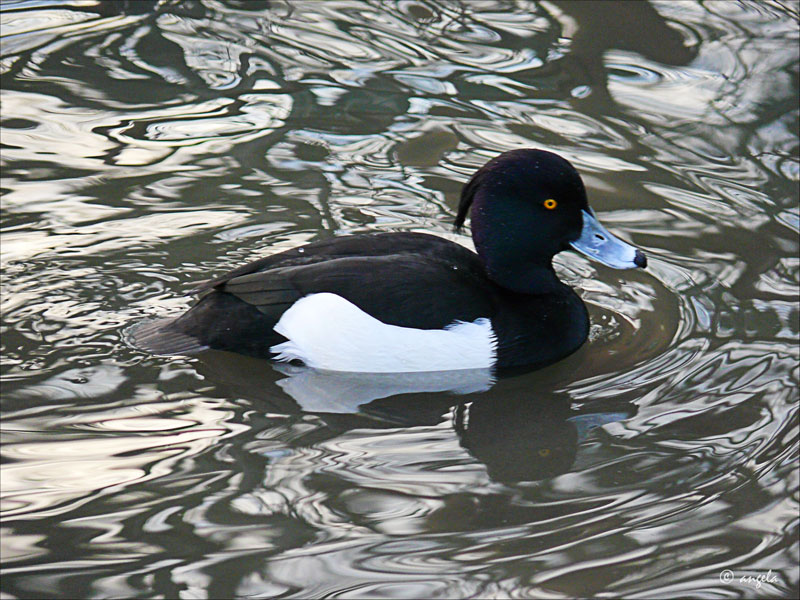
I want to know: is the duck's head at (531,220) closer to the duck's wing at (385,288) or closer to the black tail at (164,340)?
the duck's wing at (385,288)

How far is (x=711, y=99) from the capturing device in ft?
24.7

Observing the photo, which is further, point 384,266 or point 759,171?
point 759,171

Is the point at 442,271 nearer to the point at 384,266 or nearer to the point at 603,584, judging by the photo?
the point at 384,266

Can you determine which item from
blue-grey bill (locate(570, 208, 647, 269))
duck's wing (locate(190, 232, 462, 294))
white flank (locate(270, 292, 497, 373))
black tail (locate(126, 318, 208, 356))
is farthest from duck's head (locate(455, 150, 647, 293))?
black tail (locate(126, 318, 208, 356))

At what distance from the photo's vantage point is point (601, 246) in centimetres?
A: 511

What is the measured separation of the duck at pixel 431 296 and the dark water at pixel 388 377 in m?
0.13

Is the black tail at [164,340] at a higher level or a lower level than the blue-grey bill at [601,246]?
lower

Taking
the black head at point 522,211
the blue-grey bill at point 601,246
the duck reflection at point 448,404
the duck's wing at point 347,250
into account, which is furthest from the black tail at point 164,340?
the blue-grey bill at point 601,246

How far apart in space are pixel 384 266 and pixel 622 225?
194 centimetres

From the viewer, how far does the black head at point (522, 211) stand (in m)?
4.96

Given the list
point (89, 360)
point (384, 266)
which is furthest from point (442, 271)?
point (89, 360)

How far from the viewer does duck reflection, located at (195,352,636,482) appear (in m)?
4.55

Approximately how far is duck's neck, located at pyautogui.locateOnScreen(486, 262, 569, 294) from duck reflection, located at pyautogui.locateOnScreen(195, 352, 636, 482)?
1.35 ft

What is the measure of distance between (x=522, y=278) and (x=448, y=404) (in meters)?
0.72
